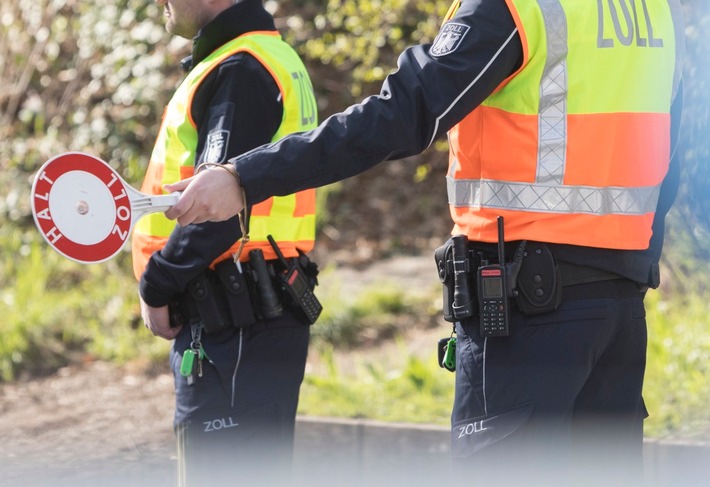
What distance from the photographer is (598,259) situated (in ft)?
8.93

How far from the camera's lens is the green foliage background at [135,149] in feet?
17.7

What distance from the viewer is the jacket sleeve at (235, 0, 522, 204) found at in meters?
2.50

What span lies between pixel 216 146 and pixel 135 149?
5.40m

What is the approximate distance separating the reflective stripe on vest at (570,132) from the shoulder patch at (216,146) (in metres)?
0.79

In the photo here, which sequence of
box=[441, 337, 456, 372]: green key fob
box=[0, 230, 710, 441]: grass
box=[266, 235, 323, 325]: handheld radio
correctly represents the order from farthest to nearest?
box=[0, 230, 710, 441]: grass < box=[266, 235, 323, 325]: handheld radio < box=[441, 337, 456, 372]: green key fob

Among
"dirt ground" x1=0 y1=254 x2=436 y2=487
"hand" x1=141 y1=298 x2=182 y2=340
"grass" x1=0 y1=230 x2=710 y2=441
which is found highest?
"hand" x1=141 y1=298 x2=182 y2=340

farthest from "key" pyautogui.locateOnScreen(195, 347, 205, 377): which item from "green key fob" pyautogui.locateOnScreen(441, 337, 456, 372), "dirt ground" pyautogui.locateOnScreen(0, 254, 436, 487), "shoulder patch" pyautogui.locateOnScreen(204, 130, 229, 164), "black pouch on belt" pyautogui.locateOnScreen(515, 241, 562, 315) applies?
"dirt ground" pyautogui.locateOnScreen(0, 254, 436, 487)

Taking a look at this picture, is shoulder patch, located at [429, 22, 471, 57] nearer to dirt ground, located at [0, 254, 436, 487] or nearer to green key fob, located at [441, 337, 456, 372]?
green key fob, located at [441, 337, 456, 372]

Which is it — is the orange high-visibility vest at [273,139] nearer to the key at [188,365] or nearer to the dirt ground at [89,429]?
the key at [188,365]

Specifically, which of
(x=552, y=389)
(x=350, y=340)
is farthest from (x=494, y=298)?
(x=350, y=340)

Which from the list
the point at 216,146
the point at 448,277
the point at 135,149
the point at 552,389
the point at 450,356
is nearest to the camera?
the point at 552,389

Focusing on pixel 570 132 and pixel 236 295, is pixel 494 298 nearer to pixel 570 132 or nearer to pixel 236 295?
pixel 570 132

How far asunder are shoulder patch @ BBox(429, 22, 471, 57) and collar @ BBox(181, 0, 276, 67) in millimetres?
1109

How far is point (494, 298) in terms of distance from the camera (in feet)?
8.83
